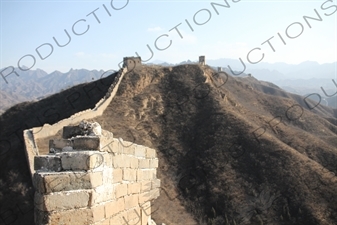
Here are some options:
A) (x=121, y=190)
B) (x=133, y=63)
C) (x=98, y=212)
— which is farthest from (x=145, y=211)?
(x=133, y=63)

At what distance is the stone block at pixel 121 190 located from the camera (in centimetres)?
564

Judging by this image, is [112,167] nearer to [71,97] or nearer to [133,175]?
[133,175]

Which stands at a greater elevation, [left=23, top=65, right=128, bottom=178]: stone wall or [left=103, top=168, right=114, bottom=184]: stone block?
[left=23, top=65, right=128, bottom=178]: stone wall

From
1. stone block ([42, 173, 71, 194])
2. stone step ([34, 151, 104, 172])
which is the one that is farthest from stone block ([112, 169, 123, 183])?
stone block ([42, 173, 71, 194])

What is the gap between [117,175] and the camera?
5.62 metres

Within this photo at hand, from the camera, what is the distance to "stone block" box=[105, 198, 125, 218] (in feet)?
17.2

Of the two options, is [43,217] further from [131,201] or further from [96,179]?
[131,201]

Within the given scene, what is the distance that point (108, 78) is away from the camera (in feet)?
160

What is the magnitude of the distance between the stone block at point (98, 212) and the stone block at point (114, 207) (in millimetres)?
130

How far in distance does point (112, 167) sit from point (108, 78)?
4456 cm

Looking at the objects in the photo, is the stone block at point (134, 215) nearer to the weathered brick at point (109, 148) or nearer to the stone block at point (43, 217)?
the weathered brick at point (109, 148)

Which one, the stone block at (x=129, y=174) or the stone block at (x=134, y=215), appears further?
the stone block at (x=134, y=215)

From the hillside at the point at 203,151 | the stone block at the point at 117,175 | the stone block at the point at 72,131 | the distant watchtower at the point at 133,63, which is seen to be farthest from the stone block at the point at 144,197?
the distant watchtower at the point at 133,63

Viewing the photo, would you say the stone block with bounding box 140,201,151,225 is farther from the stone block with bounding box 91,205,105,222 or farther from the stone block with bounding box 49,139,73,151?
the stone block with bounding box 49,139,73,151
